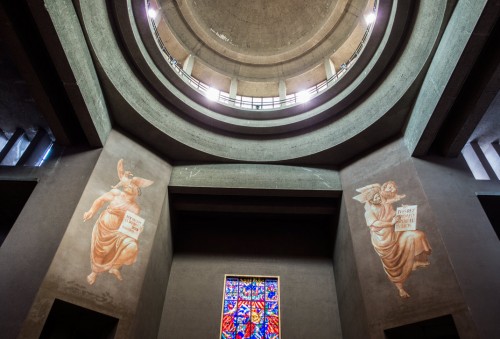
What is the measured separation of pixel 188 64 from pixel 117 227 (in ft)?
25.7

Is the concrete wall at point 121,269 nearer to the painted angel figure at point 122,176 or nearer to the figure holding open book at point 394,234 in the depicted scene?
the painted angel figure at point 122,176

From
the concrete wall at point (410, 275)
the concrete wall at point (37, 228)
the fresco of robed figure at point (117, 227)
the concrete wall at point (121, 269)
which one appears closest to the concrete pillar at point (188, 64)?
the concrete wall at point (121, 269)

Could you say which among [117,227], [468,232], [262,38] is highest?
[262,38]

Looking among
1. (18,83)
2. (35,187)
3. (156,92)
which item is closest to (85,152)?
(35,187)

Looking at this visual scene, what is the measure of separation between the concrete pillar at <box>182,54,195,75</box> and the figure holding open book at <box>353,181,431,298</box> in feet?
27.5

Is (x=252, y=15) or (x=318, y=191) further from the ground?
(x=252, y=15)

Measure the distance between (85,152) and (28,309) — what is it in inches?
153

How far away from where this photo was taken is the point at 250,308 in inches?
344

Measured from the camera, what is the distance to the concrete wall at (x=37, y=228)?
5534 millimetres

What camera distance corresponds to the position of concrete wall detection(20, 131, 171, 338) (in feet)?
19.2

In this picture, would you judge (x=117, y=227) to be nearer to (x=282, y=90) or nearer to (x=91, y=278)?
(x=91, y=278)

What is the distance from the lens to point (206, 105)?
1031cm

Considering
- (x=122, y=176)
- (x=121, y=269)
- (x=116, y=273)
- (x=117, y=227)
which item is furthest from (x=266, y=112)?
(x=116, y=273)

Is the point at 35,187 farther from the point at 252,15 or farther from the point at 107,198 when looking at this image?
the point at 252,15
